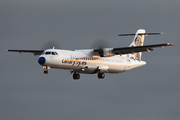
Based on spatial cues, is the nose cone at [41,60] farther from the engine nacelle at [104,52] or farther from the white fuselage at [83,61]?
the engine nacelle at [104,52]

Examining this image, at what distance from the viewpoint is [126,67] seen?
41812 mm

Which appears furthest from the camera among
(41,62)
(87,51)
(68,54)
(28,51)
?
(28,51)

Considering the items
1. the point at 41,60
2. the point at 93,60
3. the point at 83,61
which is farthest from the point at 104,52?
the point at 41,60

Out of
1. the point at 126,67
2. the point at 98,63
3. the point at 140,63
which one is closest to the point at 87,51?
the point at 98,63

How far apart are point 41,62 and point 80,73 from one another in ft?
20.6

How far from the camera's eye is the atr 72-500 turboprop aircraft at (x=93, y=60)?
34.5 meters

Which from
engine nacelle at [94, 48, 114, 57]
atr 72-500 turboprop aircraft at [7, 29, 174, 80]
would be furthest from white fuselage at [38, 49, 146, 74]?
engine nacelle at [94, 48, 114, 57]

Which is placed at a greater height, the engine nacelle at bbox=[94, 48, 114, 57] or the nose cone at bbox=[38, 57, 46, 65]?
the engine nacelle at bbox=[94, 48, 114, 57]

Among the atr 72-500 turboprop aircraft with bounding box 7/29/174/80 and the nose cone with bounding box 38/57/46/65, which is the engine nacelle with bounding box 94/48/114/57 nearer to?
the atr 72-500 turboprop aircraft with bounding box 7/29/174/80

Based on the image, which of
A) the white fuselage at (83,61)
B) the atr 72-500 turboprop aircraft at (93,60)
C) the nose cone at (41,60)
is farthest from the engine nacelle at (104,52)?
the nose cone at (41,60)

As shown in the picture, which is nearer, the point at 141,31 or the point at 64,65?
the point at 64,65

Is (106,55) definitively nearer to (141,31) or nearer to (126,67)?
(126,67)

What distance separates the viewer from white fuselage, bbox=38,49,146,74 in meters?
34.3

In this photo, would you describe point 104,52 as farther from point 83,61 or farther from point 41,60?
point 41,60
